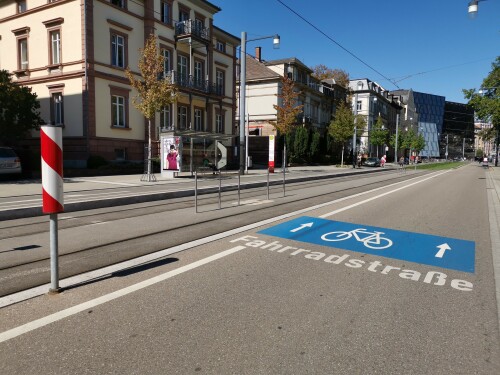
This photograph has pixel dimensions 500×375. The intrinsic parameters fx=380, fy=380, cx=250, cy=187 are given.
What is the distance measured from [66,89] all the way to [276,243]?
2388 cm

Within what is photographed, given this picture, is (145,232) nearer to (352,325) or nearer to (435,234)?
(352,325)

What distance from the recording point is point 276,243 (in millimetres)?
6566

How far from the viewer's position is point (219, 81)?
37.5 m

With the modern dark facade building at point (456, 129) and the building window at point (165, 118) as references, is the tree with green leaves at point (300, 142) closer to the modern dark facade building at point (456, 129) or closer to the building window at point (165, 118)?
the building window at point (165, 118)

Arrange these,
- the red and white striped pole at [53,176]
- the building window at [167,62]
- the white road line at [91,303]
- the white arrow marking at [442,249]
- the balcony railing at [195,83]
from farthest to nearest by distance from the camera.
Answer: the balcony railing at [195,83] < the building window at [167,62] < the white arrow marking at [442,249] < the red and white striped pole at [53,176] < the white road line at [91,303]

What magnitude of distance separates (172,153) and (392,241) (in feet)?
54.4

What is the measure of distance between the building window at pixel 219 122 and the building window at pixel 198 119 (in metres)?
2.08

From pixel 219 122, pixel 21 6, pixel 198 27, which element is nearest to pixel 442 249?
pixel 198 27

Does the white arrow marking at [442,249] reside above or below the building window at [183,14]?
below

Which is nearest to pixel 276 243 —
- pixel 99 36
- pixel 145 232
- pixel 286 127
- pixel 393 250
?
pixel 393 250

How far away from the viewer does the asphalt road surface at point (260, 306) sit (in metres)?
2.88

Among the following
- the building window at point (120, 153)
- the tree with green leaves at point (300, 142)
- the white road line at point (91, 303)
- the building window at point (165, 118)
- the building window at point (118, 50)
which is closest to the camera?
the white road line at point (91, 303)

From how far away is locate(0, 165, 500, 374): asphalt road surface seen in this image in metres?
2.88

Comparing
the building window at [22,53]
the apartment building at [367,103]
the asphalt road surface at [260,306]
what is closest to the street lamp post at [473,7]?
the asphalt road surface at [260,306]
